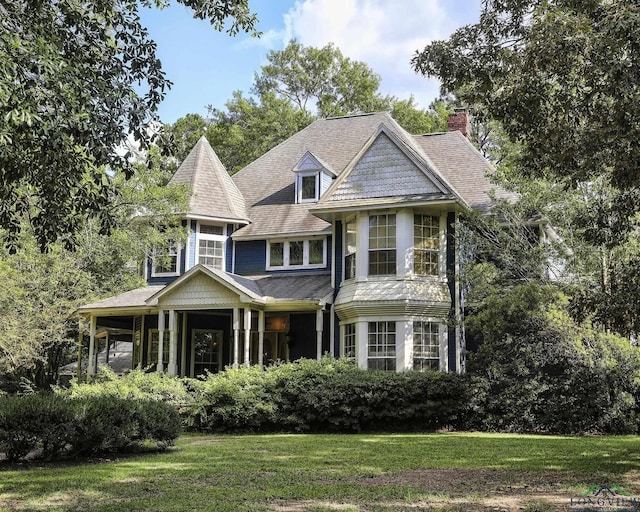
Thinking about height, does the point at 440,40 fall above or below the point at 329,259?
above

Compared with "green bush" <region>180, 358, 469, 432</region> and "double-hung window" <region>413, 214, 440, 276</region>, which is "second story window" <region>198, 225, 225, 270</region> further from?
"green bush" <region>180, 358, 469, 432</region>

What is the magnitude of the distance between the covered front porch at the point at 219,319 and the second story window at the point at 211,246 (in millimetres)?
1604

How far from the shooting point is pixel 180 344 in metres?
25.4

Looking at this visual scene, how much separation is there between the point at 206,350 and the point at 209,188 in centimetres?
569

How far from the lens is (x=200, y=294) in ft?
73.7

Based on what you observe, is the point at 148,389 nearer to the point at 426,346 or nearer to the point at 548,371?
the point at 426,346

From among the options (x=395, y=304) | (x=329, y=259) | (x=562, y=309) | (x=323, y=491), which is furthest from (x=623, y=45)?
(x=329, y=259)

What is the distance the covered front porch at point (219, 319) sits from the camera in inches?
873

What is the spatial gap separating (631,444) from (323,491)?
7862 millimetres

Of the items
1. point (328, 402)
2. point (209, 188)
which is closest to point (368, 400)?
point (328, 402)

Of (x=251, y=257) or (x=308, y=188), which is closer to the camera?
(x=251, y=257)

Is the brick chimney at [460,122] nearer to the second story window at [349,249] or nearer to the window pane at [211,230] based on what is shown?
the second story window at [349,249]

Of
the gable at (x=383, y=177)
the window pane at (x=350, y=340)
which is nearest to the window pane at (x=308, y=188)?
the gable at (x=383, y=177)

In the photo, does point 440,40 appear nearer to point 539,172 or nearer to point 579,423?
point 539,172
